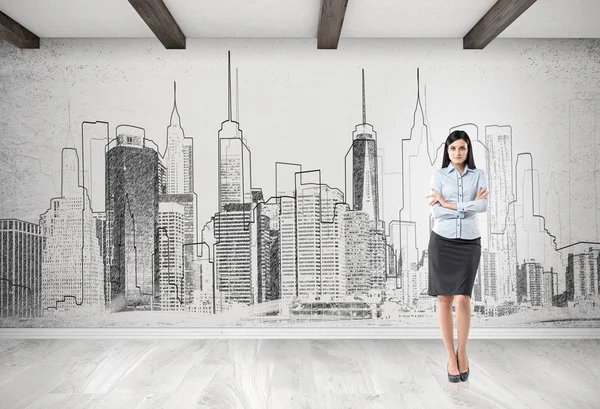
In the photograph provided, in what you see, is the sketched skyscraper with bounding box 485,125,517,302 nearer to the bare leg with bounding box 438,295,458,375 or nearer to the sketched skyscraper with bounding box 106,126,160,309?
the bare leg with bounding box 438,295,458,375

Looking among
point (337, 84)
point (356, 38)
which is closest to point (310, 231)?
point (337, 84)

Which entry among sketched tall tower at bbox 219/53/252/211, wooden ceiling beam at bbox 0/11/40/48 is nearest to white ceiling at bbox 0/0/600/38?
wooden ceiling beam at bbox 0/11/40/48

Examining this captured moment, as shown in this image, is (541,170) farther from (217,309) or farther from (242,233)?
(217,309)

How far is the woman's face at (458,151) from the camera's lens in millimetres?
2959

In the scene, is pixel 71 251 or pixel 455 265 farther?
pixel 71 251

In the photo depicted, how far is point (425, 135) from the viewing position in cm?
417

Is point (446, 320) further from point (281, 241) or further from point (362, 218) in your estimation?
point (281, 241)

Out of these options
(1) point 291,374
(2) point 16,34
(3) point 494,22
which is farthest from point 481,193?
(2) point 16,34

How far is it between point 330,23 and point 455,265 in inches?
79.4

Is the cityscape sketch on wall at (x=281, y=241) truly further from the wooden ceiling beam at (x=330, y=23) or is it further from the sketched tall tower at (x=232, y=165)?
the wooden ceiling beam at (x=330, y=23)

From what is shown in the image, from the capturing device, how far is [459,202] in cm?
295

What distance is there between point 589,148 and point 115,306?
439 centimetres

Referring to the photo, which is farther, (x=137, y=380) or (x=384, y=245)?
(x=384, y=245)

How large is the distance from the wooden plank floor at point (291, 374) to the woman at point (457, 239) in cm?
29
